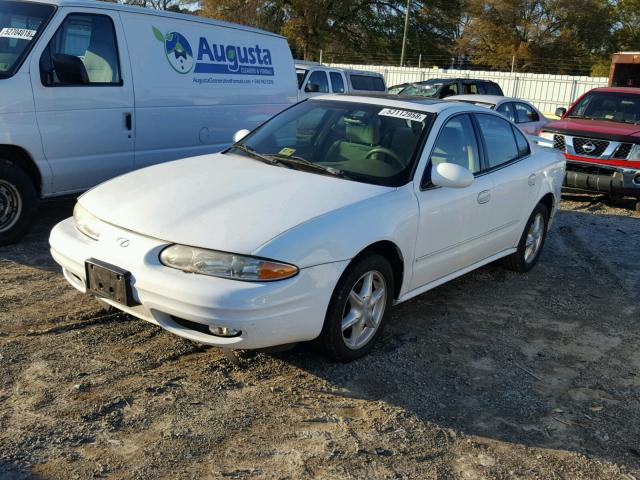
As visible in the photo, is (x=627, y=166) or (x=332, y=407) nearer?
(x=332, y=407)

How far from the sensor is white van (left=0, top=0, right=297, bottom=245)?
5605mm

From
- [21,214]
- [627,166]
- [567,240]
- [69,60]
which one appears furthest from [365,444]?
[627,166]

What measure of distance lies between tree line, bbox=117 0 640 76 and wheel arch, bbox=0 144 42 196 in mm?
35586

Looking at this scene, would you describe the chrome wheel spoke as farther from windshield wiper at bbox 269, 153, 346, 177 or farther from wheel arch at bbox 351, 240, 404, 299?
windshield wiper at bbox 269, 153, 346, 177

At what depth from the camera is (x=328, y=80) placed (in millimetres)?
13945

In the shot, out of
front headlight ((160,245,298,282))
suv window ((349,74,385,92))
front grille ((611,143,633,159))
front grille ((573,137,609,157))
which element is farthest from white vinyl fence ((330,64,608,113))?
front headlight ((160,245,298,282))

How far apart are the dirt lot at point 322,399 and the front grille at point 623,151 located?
4.93 metres

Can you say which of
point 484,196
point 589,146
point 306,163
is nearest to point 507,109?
point 589,146

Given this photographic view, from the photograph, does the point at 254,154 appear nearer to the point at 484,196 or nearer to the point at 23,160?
the point at 484,196

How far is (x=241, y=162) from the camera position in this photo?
4746 millimetres

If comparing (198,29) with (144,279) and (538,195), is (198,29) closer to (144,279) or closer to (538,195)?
(538,195)

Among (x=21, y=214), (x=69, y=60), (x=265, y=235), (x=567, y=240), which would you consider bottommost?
(x=567, y=240)

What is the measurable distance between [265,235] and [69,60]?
11.0 feet

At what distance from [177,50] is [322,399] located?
4.51 metres
